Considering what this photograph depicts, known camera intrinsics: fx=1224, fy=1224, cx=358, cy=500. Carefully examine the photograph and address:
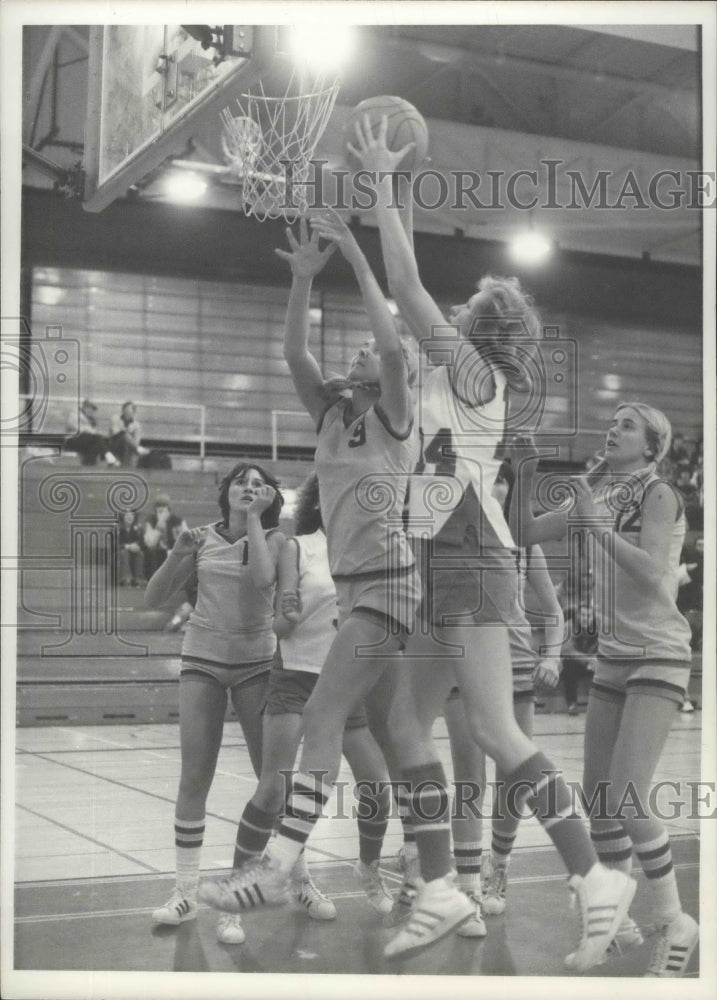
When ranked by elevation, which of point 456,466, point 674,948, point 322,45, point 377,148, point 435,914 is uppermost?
point 322,45

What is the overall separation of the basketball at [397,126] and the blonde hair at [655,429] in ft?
3.40

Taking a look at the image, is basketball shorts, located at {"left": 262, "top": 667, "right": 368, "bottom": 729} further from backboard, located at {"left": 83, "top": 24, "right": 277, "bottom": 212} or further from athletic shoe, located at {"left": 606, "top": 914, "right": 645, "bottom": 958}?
backboard, located at {"left": 83, "top": 24, "right": 277, "bottom": 212}

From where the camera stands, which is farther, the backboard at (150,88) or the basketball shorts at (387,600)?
the backboard at (150,88)

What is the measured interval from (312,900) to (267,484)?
1.42m

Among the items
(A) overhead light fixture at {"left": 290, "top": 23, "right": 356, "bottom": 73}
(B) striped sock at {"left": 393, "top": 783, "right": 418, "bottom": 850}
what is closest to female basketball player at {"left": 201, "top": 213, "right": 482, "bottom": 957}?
(B) striped sock at {"left": 393, "top": 783, "right": 418, "bottom": 850}

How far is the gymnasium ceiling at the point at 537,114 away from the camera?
4051 millimetres

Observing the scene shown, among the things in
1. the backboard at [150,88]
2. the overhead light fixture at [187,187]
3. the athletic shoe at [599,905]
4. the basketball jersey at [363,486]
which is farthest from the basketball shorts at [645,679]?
the backboard at [150,88]

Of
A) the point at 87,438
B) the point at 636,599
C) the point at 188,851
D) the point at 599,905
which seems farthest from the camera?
the point at 87,438

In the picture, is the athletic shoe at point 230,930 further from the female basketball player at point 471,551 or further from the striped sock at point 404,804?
the striped sock at point 404,804

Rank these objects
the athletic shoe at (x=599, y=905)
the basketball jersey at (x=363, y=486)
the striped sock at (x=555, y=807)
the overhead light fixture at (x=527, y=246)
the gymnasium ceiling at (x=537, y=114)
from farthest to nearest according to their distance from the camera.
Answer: the overhead light fixture at (x=527, y=246) → the gymnasium ceiling at (x=537, y=114) → the basketball jersey at (x=363, y=486) → the athletic shoe at (x=599, y=905) → the striped sock at (x=555, y=807)

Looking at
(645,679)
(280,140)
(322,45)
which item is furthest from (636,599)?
(322,45)

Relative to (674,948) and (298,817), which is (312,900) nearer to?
(298,817)

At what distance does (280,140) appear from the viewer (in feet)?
13.3

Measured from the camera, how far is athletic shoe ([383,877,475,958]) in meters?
3.67
